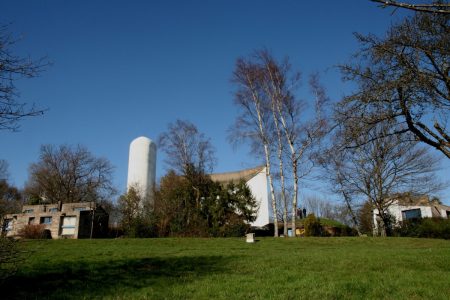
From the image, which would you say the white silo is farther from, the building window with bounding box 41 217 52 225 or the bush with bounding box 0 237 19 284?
the bush with bounding box 0 237 19 284

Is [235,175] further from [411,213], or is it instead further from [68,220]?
[68,220]

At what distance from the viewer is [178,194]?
29312 millimetres

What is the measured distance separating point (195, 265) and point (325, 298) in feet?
16.5

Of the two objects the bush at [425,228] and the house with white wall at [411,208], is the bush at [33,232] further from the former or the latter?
the bush at [425,228]

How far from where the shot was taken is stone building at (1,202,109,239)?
2939 cm

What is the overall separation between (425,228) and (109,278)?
25113 millimetres

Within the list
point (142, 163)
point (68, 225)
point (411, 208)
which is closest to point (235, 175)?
point (142, 163)

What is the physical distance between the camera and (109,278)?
8.23m

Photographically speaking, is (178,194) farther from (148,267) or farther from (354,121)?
(354,121)

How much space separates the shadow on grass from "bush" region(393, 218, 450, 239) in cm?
2065

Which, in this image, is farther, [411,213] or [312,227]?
[411,213]

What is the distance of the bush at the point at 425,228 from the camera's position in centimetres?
2520

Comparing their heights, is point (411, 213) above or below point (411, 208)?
below

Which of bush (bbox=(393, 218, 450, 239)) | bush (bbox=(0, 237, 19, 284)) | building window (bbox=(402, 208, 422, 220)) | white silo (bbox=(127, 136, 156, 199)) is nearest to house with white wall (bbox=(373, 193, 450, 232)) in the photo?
building window (bbox=(402, 208, 422, 220))
